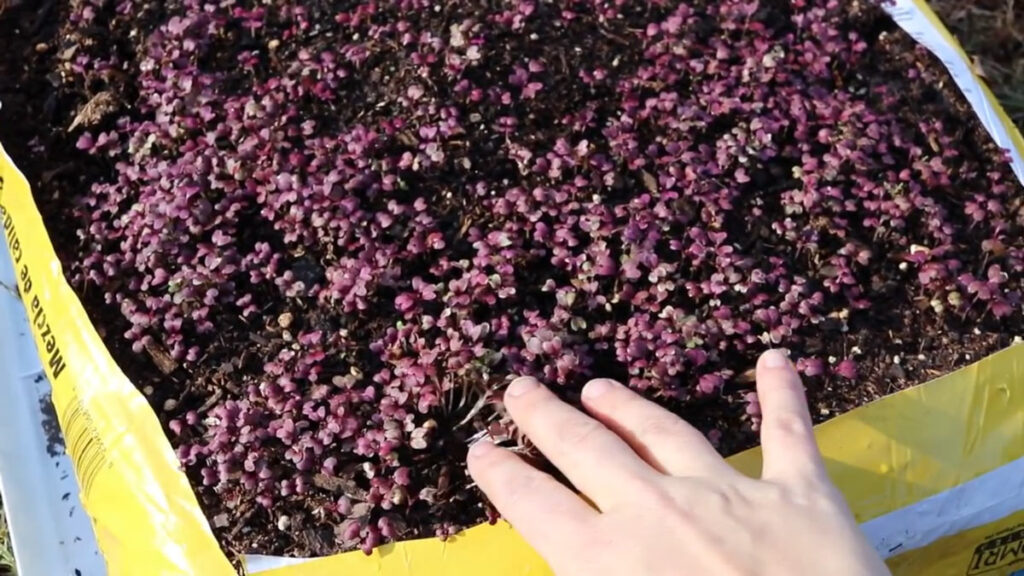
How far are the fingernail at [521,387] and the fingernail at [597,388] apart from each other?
135 millimetres

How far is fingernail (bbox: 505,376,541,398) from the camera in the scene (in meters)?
2.42

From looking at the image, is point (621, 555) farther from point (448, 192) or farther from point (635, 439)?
point (448, 192)

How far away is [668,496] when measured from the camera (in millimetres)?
1991

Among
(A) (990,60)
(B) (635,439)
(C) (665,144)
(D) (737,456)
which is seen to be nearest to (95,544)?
(B) (635,439)

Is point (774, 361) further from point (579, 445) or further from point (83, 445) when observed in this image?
point (83, 445)

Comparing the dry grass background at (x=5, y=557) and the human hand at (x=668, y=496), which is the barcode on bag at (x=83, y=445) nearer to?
the dry grass background at (x=5, y=557)

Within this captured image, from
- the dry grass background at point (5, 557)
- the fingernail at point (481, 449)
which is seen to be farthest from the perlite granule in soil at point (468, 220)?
the dry grass background at point (5, 557)

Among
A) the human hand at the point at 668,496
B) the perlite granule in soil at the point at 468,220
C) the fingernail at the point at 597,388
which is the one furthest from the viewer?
the perlite granule in soil at the point at 468,220

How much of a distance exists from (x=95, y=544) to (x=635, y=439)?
185cm

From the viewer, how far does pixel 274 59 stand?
3.72 m

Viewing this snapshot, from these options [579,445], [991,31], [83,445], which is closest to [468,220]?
[579,445]

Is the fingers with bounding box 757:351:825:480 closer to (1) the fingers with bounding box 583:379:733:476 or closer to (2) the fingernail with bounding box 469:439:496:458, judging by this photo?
(1) the fingers with bounding box 583:379:733:476

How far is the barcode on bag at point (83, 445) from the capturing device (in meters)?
2.84

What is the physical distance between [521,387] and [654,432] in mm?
389
